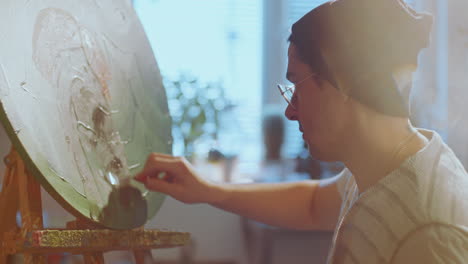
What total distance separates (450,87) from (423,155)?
250 cm

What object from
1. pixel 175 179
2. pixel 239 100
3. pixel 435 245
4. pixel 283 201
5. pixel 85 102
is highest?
pixel 85 102

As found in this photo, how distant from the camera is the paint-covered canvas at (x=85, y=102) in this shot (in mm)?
889

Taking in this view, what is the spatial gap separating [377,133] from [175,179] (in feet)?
1.60

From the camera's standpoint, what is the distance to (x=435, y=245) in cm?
83

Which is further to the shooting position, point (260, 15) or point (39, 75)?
point (260, 15)

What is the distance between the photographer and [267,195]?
145 centimetres

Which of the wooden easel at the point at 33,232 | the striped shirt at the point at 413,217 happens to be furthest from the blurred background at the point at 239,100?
the striped shirt at the point at 413,217

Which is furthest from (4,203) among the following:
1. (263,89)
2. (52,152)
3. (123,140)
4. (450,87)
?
(263,89)

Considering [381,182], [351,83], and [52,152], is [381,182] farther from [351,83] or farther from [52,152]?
[52,152]

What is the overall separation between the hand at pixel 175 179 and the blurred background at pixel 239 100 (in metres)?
1.97

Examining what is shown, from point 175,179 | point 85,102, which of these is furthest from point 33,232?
point 175,179

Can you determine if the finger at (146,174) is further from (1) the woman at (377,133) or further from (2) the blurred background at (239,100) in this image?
(2) the blurred background at (239,100)

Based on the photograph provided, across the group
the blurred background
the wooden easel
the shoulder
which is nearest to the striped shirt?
the shoulder

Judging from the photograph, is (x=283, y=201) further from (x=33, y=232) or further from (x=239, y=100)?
(x=239, y=100)
